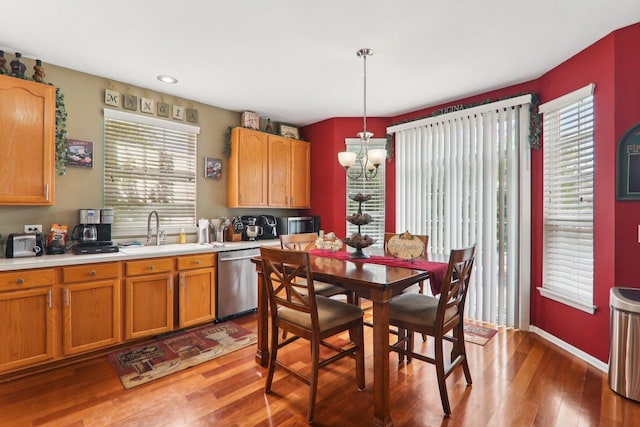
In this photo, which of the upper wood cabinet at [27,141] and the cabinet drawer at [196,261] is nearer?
the upper wood cabinet at [27,141]

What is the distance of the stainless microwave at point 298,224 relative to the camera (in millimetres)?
4406

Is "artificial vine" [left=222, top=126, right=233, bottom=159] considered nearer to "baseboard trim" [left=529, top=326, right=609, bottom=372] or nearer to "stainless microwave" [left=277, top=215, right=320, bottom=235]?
"stainless microwave" [left=277, top=215, right=320, bottom=235]

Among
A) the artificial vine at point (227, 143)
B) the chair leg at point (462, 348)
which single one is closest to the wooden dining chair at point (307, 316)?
the chair leg at point (462, 348)

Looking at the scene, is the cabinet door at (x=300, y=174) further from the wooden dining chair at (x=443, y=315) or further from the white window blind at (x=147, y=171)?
the wooden dining chair at (x=443, y=315)

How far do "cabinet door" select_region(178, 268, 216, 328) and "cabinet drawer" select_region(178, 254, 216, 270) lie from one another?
0.05 metres

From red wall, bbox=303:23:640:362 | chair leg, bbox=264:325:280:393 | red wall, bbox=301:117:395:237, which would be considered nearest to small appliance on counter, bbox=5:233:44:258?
chair leg, bbox=264:325:280:393

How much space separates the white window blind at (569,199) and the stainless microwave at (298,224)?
9.18 feet

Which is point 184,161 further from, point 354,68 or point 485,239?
point 485,239

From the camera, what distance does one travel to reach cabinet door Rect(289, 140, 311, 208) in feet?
15.4

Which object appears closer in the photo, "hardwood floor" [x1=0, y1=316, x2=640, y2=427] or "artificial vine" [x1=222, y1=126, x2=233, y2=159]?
"hardwood floor" [x1=0, y1=316, x2=640, y2=427]

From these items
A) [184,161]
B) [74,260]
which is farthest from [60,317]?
[184,161]

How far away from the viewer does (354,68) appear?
9.77 ft

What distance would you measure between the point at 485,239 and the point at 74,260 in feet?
13.2

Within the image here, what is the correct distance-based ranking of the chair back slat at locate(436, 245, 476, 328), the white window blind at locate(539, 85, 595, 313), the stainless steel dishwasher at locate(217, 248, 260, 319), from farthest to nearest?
the stainless steel dishwasher at locate(217, 248, 260, 319), the white window blind at locate(539, 85, 595, 313), the chair back slat at locate(436, 245, 476, 328)
